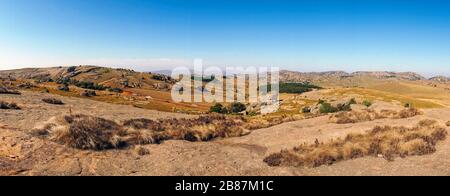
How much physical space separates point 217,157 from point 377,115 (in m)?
19.6

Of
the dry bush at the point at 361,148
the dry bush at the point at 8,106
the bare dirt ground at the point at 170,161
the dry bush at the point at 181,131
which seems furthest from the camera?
the dry bush at the point at 8,106

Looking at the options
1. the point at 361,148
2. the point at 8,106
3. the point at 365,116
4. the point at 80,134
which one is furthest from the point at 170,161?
the point at 365,116

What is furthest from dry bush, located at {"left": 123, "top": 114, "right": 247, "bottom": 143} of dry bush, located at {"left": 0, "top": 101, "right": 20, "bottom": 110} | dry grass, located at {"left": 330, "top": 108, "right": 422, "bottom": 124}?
dry bush, located at {"left": 0, "top": 101, "right": 20, "bottom": 110}

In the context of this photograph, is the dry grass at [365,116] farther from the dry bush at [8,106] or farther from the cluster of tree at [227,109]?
the cluster of tree at [227,109]

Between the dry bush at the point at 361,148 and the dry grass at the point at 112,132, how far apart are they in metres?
7.72

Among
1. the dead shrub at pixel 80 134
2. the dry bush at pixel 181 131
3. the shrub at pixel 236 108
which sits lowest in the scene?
the shrub at pixel 236 108

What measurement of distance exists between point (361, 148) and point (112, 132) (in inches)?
577

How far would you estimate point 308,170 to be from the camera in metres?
16.5

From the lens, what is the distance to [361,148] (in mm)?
Result: 18828

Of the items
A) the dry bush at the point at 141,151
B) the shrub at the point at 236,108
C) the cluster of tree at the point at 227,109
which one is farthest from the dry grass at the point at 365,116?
the shrub at the point at 236,108

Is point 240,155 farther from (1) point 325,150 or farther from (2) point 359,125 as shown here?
(2) point 359,125

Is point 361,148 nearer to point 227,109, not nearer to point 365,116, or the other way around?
point 365,116

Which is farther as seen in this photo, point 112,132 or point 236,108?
point 236,108

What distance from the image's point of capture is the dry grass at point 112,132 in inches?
742
